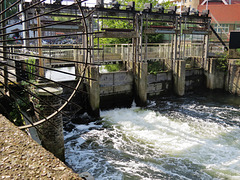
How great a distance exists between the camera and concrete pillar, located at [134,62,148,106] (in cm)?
1508

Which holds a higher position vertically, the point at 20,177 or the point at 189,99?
the point at 20,177

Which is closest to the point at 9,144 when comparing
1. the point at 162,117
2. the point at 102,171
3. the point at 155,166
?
the point at 102,171

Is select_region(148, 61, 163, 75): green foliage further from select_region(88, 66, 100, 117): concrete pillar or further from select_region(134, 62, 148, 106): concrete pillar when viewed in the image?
select_region(88, 66, 100, 117): concrete pillar

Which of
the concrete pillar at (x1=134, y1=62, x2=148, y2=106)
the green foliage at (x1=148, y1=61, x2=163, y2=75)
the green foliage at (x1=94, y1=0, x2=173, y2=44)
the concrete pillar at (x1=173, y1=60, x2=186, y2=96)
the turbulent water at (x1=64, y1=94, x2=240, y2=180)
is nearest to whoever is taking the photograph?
the turbulent water at (x1=64, y1=94, x2=240, y2=180)

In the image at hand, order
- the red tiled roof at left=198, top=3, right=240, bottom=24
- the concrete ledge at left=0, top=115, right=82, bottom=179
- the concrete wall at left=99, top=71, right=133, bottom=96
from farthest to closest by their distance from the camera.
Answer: the red tiled roof at left=198, top=3, right=240, bottom=24, the concrete wall at left=99, top=71, right=133, bottom=96, the concrete ledge at left=0, top=115, right=82, bottom=179

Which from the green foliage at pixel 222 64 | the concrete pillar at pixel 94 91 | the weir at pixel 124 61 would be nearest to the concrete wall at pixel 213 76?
the weir at pixel 124 61

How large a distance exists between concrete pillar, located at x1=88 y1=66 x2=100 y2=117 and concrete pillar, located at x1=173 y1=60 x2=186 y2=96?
282 inches

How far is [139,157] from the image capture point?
30.1ft

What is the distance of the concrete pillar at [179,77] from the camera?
1734 centimetres

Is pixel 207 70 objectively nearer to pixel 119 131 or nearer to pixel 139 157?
pixel 119 131

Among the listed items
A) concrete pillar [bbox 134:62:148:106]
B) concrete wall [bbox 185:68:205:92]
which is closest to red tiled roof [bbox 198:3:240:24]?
concrete wall [bbox 185:68:205:92]

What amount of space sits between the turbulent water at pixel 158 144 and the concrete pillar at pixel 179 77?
2542 millimetres

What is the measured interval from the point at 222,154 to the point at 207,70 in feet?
38.2

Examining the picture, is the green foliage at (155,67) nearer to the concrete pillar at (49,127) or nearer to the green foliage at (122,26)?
the green foliage at (122,26)
